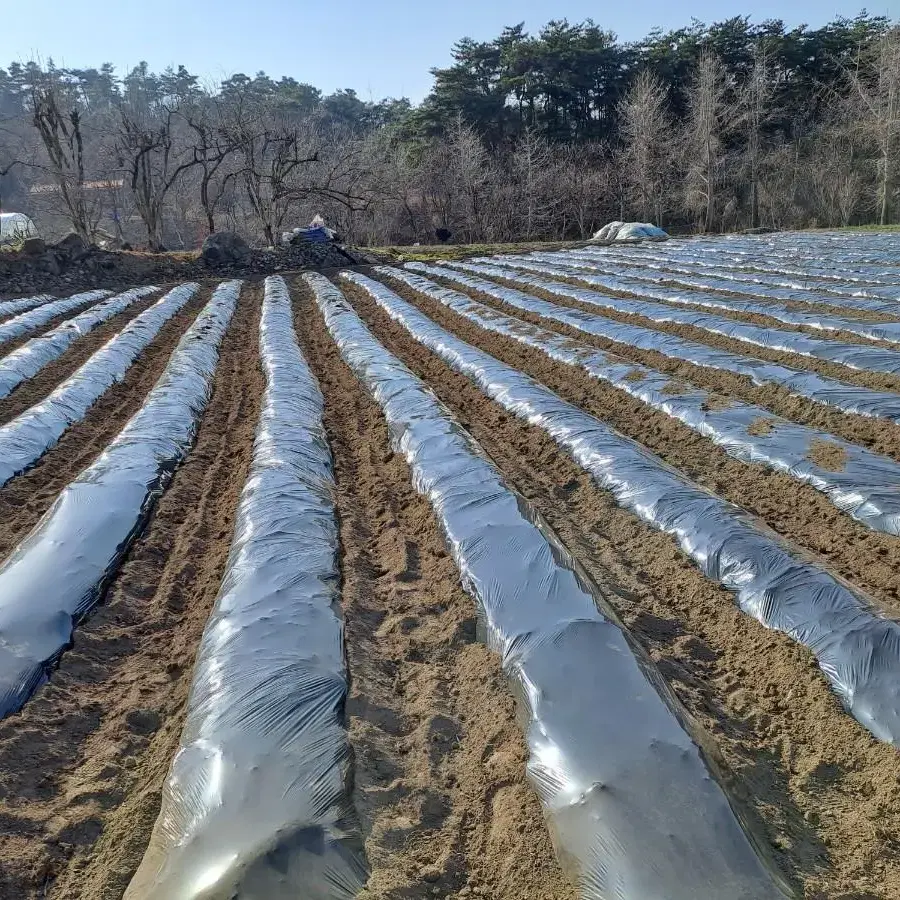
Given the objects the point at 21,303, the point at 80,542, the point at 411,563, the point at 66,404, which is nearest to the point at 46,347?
the point at 66,404

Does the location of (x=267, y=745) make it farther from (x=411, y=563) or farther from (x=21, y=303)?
(x=21, y=303)

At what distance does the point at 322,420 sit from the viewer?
23.7 feet

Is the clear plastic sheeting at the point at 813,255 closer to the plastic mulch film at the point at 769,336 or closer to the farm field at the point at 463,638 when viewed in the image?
the plastic mulch film at the point at 769,336

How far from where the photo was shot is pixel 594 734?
8.68 ft

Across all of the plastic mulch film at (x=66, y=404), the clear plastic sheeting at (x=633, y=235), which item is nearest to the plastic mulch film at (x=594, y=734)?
the plastic mulch film at (x=66, y=404)

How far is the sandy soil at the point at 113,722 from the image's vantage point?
2.54 meters

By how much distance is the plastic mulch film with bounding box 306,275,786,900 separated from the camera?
2148 millimetres

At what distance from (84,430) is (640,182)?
33388 mm

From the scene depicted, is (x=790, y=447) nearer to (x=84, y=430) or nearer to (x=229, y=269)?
(x=84, y=430)

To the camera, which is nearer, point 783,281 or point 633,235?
point 783,281

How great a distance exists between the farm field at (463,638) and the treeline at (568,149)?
2359 cm

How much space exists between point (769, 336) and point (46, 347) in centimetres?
1071

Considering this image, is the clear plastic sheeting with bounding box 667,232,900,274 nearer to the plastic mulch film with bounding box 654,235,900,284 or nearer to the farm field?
the plastic mulch film with bounding box 654,235,900,284

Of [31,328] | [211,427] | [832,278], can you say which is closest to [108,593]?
[211,427]
